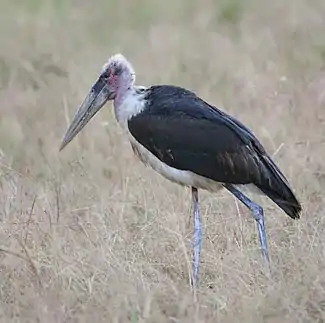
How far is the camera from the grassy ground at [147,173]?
3992 millimetres

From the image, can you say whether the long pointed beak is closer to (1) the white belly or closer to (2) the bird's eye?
(2) the bird's eye

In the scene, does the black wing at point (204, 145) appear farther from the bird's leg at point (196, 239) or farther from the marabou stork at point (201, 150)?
the bird's leg at point (196, 239)

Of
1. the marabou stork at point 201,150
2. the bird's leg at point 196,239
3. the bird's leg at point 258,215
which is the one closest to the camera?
the bird's leg at point 196,239

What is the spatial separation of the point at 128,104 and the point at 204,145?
402 mm

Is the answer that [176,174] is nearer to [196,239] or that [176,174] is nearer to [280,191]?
[196,239]

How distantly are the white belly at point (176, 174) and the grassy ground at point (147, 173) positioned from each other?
0.67 feet

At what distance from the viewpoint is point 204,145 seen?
15.1 ft

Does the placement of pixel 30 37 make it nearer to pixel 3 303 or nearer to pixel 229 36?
pixel 229 36

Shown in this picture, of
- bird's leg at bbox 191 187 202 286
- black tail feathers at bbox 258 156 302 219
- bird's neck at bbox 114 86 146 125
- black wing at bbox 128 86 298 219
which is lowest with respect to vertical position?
bird's leg at bbox 191 187 202 286

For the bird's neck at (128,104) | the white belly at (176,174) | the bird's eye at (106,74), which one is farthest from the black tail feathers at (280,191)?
the bird's eye at (106,74)

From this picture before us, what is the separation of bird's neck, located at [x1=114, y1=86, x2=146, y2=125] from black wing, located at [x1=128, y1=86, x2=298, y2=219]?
82mm

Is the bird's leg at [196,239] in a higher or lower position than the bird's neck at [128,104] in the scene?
lower

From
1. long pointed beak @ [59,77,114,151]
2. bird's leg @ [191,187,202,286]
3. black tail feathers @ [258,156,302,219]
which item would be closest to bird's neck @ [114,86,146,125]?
long pointed beak @ [59,77,114,151]

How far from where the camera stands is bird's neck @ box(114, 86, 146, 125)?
4.71 meters
